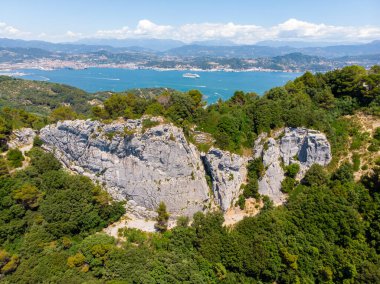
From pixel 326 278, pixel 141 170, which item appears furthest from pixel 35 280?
pixel 326 278

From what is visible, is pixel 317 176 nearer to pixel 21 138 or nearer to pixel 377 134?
pixel 377 134

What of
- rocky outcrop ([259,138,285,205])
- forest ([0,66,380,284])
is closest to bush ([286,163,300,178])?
forest ([0,66,380,284])

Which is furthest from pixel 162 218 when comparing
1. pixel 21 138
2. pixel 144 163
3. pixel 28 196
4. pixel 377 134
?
pixel 377 134

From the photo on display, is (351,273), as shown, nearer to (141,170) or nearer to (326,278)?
(326,278)

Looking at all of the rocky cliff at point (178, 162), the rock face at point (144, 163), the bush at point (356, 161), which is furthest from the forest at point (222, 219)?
the rock face at point (144, 163)

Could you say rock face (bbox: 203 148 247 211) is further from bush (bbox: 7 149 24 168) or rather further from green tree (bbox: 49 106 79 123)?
bush (bbox: 7 149 24 168)

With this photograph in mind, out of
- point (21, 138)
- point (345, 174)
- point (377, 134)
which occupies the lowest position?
point (345, 174)
